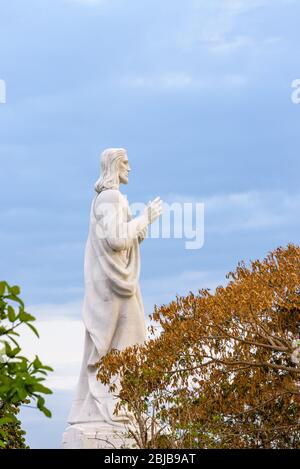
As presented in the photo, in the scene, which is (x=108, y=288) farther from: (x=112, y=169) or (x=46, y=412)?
(x=46, y=412)

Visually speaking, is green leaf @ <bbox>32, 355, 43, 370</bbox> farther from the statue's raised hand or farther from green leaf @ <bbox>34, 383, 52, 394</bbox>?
the statue's raised hand

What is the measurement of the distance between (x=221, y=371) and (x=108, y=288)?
66.2 inches

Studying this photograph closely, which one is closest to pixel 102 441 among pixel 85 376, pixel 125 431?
pixel 125 431

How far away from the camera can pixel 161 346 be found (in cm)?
1019

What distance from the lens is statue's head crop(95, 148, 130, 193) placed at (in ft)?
36.1

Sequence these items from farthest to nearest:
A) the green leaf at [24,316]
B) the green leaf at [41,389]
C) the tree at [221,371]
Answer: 1. the tree at [221,371]
2. the green leaf at [24,316]
3. the green leaf at [41,389]

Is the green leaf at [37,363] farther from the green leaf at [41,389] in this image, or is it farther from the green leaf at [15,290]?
the green leaf at [15,290]

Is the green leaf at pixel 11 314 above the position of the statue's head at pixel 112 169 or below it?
below

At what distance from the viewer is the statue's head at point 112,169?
36.1ft

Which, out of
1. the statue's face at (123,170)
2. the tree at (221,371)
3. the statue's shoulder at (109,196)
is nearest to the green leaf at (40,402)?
the tree at (221,371)

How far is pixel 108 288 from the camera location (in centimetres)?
1080

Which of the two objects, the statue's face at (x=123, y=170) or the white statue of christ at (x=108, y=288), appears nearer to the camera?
the white statue of christ at (x=108, y=288)

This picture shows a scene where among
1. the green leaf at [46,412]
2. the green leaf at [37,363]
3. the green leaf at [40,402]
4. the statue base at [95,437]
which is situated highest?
the statue base at [95,437]
